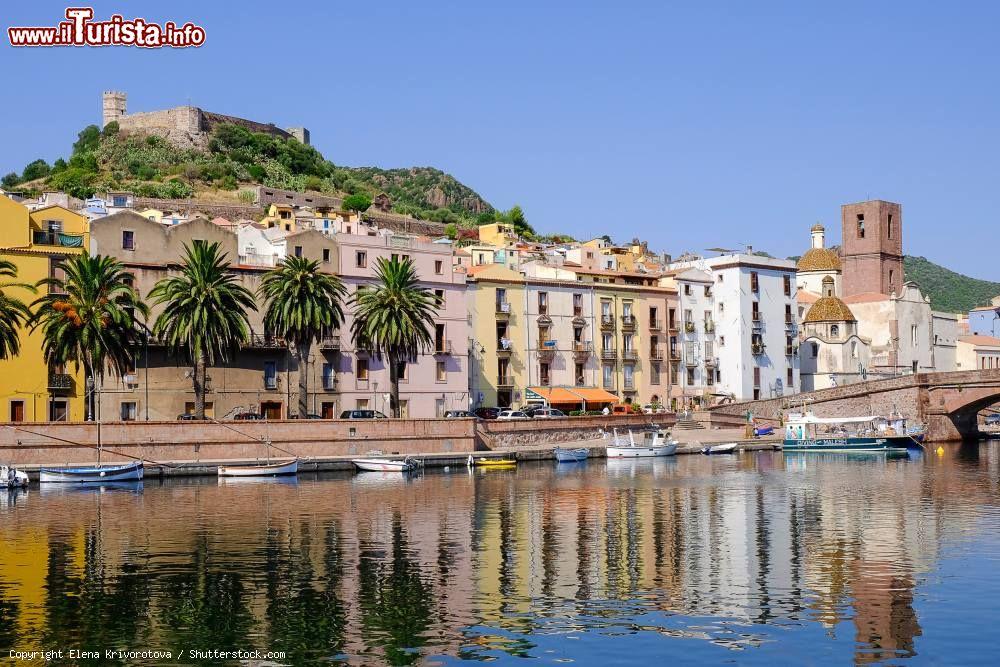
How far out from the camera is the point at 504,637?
2880cm

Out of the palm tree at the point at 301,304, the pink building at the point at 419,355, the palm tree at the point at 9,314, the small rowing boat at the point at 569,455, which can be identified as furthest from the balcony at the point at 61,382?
the small rowing boat at the point at 569,455

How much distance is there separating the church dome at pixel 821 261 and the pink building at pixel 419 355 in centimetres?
7374

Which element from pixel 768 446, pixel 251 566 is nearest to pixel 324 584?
pixel 251 566

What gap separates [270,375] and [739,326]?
5227 centimetres

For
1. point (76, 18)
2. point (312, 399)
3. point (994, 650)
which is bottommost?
point (994, 650)

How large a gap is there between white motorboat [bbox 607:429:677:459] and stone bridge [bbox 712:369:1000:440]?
16938 mm

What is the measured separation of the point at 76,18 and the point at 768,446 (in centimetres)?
7015

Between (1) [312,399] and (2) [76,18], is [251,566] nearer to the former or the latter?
(2) [76,18]

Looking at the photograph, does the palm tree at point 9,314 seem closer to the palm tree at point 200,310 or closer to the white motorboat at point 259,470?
the palm tree at point 200,310

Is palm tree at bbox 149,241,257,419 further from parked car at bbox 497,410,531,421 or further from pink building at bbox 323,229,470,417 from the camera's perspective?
parked car at bbox 497,410,531,421

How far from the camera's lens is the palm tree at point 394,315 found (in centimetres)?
8394

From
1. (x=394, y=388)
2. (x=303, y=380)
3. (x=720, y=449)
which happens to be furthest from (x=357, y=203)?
(x=303, y=380)

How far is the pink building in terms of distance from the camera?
91562 mm

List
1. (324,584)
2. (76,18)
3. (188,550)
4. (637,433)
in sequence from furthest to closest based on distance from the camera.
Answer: (637,433) < (76,18) < (188,550) < (324,584)
